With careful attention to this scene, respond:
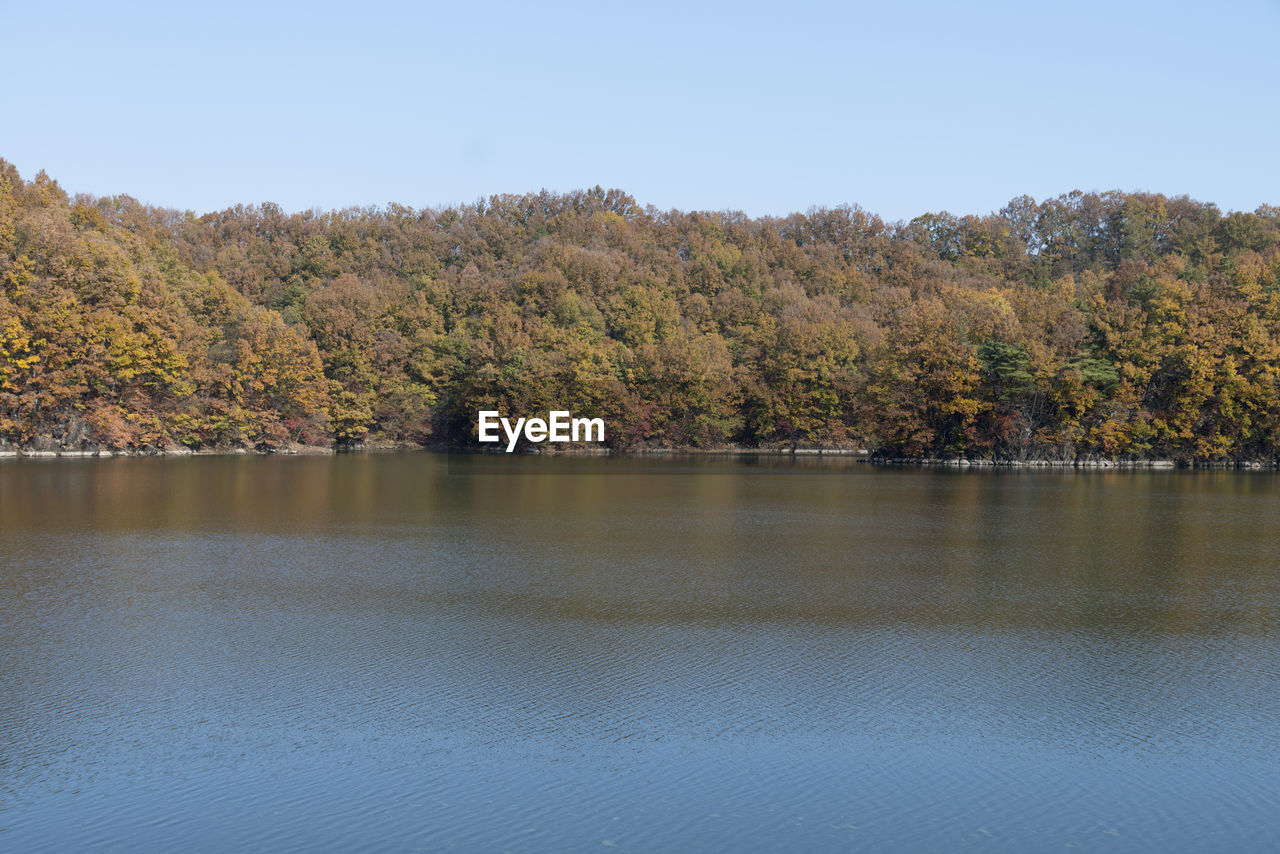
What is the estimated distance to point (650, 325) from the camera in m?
73.2

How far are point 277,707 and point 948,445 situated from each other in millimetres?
44801

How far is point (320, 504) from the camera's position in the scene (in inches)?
993

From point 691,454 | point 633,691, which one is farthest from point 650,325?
point 633,691

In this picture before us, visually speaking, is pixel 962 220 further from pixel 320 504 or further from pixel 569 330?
pixel 320 504

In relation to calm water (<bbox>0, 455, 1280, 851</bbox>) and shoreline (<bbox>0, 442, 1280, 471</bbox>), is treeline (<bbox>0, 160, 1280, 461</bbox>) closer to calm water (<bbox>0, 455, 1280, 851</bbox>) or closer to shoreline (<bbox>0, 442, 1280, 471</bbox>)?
shoreline (<bbox>0, 442, 1280, 471</bbox>)

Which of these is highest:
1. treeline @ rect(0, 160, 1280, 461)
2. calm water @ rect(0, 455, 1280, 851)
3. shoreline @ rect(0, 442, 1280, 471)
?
treeline @ rect(0, 160, 1280, 461)

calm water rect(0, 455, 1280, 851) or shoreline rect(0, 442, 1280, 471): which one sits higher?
shoreline rect(0, 442, 1280, 471)

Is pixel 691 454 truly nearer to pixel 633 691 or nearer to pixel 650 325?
pixel 650 325

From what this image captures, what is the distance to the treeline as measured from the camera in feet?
153

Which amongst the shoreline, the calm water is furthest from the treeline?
the calm water

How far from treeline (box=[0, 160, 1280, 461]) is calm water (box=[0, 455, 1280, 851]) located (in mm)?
29800

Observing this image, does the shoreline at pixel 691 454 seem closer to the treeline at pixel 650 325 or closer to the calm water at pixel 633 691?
the treeline at pixel 650 325

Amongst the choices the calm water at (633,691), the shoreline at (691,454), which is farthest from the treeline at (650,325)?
the calm water at (633,691)

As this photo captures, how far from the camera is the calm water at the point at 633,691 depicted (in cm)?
641
